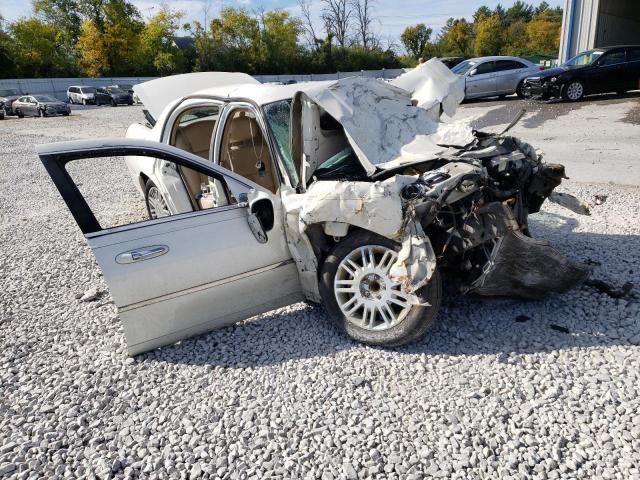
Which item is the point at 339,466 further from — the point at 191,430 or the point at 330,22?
the point at 330,22

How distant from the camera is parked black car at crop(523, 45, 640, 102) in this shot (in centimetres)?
1420

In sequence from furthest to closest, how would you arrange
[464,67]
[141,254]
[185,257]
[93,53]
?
[93,53]
[464,67]
[185,257]
[141,254]

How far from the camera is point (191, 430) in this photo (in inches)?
103

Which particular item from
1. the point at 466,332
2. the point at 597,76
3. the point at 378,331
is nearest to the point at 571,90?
the point at 597,76

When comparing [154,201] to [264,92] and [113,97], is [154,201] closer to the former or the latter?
[264,92]

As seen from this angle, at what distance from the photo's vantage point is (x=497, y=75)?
16.2 metres

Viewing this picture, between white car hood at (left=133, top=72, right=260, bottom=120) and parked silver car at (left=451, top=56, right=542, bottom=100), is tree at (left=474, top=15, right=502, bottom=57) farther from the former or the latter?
white car hood at (left=133, top=72, right=260, bottom=120)

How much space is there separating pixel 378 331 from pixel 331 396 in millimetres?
563

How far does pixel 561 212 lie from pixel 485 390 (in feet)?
11.3

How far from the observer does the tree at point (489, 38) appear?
177ft

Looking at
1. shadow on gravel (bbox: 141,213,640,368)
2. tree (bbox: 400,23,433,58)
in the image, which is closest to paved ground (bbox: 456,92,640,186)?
shadow on gravel (bbox: 141,213,640,368)

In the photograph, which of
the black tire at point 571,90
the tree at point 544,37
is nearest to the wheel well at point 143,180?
the black tire at point 571,90

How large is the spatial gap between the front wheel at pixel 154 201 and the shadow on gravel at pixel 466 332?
1.93 metres

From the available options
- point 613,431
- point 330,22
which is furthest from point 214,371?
point 330,22
